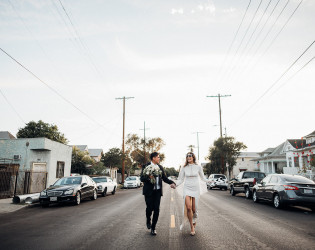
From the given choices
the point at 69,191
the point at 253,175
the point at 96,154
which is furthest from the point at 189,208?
the point at 96,154

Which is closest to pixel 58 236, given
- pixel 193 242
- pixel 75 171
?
pixel 193 242

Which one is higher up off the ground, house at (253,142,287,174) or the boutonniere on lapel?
house at (253,142,287,174)

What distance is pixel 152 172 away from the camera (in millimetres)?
6016

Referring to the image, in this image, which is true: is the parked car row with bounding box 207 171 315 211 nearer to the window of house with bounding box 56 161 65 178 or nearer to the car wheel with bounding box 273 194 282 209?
the car wheel with bounding box 273 194 282 209

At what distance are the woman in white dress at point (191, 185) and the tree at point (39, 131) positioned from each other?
44.7 m

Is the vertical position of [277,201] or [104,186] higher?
[104,186]

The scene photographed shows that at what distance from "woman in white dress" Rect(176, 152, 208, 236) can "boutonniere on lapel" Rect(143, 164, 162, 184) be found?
0.70 metres

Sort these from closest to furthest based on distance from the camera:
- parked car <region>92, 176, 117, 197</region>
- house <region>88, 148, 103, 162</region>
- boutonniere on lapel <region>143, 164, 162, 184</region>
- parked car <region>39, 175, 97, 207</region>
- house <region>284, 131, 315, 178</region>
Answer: boutonniere on lapel <region>143, 164, 162, 184</region> → parked car <region>39, 175, 97, 207</region> → parked car <region>92, 176, 117, 197</region> → house <region>284, 131, 315, 178</region> → house <region>88, 148, 103, 162</region>

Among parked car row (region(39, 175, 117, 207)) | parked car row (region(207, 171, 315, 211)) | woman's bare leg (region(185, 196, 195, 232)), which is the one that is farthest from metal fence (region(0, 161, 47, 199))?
woman's bare leg (region(185, 196, 195, 232))

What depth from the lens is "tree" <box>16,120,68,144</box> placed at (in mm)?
46312

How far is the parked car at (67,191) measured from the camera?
12266 millimetres

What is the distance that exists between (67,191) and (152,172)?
790 cm

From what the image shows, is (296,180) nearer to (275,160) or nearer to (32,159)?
(32,159)

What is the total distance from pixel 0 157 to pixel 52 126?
27597 mm
